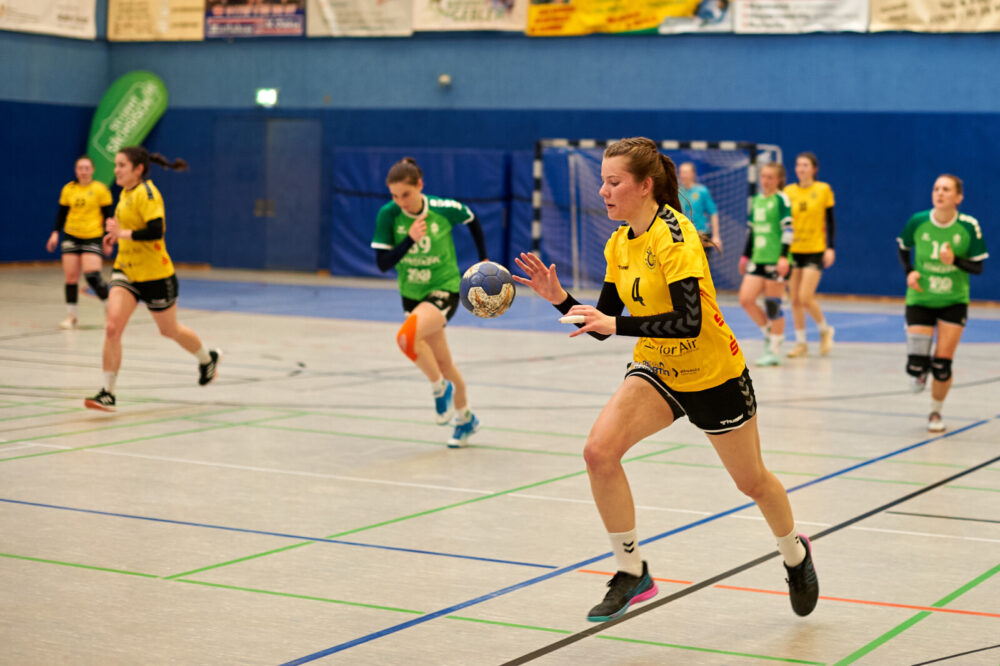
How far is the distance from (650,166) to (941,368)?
5.81 m

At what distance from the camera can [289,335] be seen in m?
16.9

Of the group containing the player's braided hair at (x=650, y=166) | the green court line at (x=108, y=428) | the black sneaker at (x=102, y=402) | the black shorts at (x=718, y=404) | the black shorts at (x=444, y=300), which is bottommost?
the green court line at (x=108, y=428)

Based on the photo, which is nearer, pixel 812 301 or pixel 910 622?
pixel 910 622

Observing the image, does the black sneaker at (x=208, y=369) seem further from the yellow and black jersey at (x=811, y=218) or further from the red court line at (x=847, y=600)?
the yellow and black jersey at (x=811, y=218)

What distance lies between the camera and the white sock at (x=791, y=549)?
5562 mm

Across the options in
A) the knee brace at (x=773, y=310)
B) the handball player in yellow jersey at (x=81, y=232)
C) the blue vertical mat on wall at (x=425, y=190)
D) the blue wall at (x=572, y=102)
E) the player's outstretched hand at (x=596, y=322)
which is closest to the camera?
the player's outstretched hand at (x=596, y=322)

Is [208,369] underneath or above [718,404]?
underneath

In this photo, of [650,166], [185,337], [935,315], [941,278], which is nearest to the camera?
[650,166]

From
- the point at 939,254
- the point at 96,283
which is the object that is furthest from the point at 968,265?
the point at 96,283

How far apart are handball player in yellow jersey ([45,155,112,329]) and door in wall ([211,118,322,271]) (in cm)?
1057

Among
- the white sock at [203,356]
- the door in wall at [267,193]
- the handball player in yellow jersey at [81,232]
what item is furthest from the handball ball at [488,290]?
the door in wall at [267,193]

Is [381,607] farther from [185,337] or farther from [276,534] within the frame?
[185,337]

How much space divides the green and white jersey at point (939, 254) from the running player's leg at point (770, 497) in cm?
517

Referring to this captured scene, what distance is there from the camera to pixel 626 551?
5379mm
